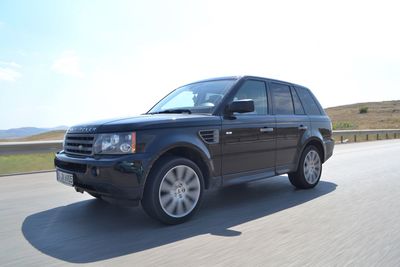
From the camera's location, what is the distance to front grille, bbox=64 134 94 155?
4.55m

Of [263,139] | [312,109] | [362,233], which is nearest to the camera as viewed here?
[362,233]

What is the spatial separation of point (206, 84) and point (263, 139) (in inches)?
47.6

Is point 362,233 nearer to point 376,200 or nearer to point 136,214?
point 376,200

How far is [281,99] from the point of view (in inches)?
260

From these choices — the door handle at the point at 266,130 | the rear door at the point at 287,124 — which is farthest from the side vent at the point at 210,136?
the rear door at the point at 287,124

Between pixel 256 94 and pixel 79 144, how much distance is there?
2762mm

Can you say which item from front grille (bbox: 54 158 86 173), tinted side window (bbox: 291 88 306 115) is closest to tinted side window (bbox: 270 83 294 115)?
tinted side window (bbox: 291 88 306 115)

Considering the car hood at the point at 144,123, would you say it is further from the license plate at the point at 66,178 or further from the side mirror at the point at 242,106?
the license plate at the point at 66,178

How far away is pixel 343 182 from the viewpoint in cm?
780

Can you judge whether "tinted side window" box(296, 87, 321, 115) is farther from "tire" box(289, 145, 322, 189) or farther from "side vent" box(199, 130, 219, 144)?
"side vent" box(199, 130, 219, 144)

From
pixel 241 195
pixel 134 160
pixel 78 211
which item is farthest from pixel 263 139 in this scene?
pixel 78 211

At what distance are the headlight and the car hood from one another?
0.21 ft

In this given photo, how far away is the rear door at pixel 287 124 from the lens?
20.6 ft

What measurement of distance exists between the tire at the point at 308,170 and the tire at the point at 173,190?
2596 mm
